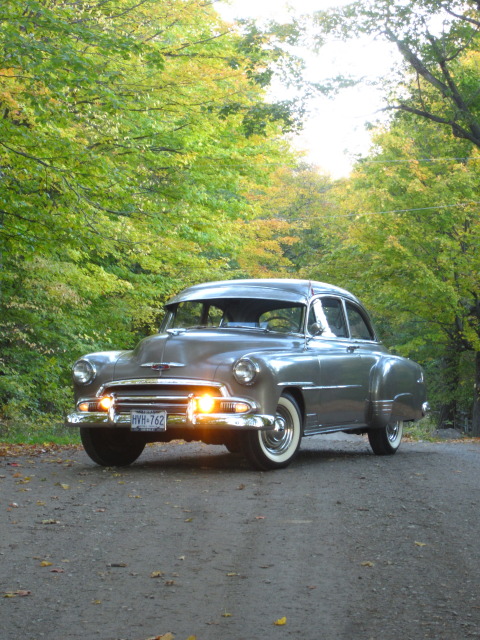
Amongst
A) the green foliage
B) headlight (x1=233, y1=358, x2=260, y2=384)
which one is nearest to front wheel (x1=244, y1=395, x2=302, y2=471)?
headlight (x1=233, y1=358, x2=260, y2=384)

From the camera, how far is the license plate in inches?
350

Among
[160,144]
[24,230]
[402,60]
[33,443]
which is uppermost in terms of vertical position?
[402,60]

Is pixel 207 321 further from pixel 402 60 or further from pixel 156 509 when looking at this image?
pixel 402 60

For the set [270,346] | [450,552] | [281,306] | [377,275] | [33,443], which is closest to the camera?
[450,552]

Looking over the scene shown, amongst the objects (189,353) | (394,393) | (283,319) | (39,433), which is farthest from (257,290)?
(39,433)

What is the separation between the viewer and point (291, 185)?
4616 centimetres

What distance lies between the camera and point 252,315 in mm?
10438

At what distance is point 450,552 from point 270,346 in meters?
4.18

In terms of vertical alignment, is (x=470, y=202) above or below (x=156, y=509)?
above

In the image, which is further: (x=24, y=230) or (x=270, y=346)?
(x=24, y=230)

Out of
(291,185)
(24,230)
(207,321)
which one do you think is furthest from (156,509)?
(291,185)

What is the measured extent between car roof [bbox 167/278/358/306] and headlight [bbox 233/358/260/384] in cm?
170

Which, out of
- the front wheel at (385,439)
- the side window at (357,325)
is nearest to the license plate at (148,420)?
the side window at (357,325)

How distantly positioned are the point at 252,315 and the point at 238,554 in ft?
16.6
